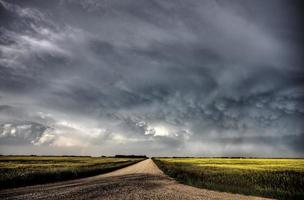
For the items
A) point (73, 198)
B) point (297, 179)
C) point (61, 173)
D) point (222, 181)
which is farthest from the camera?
point (61, 173)

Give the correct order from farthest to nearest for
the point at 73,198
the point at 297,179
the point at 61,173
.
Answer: the point at 61,173 < the point at 297,179 < the point at 73,198

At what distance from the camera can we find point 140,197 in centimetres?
1427

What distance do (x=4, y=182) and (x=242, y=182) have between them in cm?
2021

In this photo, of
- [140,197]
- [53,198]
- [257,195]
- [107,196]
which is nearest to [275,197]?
[257,195]

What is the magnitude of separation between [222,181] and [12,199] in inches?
685

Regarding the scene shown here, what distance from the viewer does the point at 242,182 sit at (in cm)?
2247

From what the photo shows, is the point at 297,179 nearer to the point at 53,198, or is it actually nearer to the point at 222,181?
the point at 222,181

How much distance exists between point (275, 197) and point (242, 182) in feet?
18.4

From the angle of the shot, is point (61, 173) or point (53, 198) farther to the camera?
point (61, 173)

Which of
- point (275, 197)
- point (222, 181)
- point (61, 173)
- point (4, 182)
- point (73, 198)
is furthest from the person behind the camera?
point (61, 173)

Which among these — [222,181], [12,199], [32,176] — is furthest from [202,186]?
[32,176]

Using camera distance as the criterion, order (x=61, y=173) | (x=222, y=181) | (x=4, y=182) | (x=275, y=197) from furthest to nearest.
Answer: (x=61, y=173)
(x=222, y=181)
(x=4, y=182)
(x=275, y=197)

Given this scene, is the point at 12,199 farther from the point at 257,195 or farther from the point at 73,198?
the point at 257,195

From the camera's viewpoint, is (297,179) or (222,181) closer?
(297,179)
